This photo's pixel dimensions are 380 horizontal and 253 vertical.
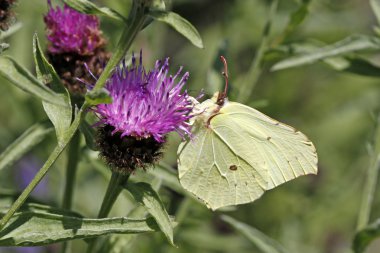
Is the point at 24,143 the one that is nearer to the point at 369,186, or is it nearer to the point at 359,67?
the point at 369,186

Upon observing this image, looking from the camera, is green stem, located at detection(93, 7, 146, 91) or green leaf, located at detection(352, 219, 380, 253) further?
green leaf, located at detection(352, 219, 380, 253)

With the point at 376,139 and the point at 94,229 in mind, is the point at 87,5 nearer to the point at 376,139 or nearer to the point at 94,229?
the point at 94,229

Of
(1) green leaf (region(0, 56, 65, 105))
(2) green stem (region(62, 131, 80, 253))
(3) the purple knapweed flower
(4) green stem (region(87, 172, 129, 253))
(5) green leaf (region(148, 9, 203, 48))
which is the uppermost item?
(5) green leaf (region(148, 9, 203, 48))

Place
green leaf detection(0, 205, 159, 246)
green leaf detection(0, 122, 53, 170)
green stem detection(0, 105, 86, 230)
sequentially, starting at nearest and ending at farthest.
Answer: green stem detection(0, 105, 86, 230) → green leaf detection(0, 205, 159, 246) → green leaf detection(0, 122, 53, 170)

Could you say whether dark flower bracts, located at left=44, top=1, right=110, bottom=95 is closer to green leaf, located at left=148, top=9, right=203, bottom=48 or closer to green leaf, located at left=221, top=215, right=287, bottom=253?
green leaf, located at left=148, top=9, right=203, bottom=48

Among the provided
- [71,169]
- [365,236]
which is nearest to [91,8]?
[71,169]

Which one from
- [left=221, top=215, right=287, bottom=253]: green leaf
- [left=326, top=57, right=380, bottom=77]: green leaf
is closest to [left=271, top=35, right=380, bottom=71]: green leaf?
[left=326, top=57, right=380, bottom=77]: green leaf

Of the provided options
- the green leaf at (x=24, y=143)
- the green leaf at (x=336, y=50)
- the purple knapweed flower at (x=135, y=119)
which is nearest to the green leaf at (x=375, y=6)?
the green leaf at (x=336, y=50)
